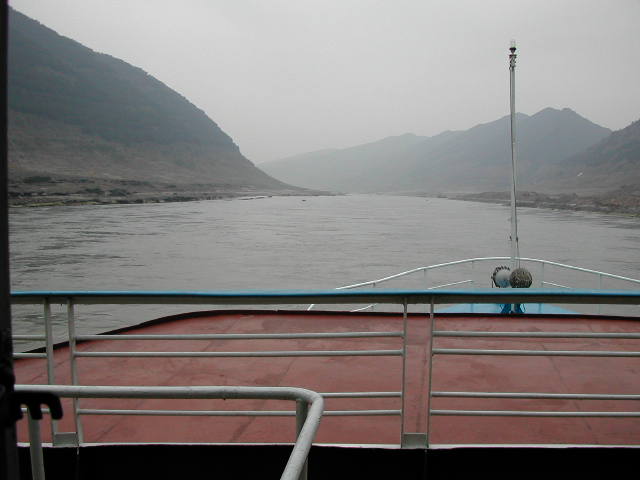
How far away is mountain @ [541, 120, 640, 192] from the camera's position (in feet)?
412

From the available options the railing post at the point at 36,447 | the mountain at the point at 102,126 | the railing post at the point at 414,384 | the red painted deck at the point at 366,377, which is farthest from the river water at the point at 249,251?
the mountain at the point at 102,126

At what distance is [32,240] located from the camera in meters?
33.7

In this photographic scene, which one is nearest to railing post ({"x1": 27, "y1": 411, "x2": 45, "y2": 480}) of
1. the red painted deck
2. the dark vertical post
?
the dark vertical post

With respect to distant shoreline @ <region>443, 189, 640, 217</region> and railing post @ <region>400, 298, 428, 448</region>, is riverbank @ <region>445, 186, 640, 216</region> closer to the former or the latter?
distant shoreline @ <region>443, 189, 640, 217</region>

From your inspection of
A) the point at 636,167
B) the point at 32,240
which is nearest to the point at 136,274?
the point at 32,240

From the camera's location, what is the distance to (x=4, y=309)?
0.83m

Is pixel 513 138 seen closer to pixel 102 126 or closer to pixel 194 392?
pixel 194 392

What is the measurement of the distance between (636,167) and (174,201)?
106390 millimetres

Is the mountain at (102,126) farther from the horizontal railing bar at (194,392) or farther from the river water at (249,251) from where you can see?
the horizontal railing bar at (194,392)

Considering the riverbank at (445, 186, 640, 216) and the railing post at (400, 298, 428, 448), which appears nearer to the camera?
the railing post at (400, 298, 428, 448)

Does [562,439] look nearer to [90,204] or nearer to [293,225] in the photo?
[293,225]

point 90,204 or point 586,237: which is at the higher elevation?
point 90,204

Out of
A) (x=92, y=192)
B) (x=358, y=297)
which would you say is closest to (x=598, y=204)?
(x=92, y=192)

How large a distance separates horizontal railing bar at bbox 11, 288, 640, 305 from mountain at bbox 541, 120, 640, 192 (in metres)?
126
